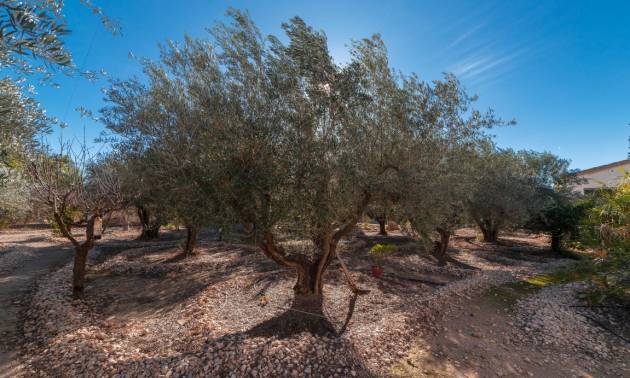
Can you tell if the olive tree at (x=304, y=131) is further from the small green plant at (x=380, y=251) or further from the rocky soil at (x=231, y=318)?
the small green plant at (x=380, y=251)

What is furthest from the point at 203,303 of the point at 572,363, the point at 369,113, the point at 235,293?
the point at 572,363

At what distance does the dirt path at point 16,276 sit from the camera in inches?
273

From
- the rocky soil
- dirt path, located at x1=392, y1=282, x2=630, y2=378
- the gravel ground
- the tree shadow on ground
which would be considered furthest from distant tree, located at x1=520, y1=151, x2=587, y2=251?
the tree shadow on ground

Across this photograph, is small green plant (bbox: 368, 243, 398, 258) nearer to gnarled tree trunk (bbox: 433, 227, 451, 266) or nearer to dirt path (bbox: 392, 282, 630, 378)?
gnarled tree trunk (bbox: 433, 227, 451, 266)

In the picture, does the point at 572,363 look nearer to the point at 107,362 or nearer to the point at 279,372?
the point at 279,372

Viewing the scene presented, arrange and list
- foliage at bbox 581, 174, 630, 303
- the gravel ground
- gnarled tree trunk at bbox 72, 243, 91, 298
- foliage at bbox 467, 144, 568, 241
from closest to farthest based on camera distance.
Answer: the gravel ground, foliage at bbox 581, 174, 630, 303, gnarled tree trunk at bbox 72, 243, 91, 298, foliage at bbox 467, 144, 568, 241

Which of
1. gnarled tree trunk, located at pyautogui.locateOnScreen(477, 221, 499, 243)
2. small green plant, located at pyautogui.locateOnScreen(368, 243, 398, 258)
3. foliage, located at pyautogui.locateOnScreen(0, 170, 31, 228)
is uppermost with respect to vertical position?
foliage, located at pyautogui.locateOnScreen(0, 170, 31, 228)

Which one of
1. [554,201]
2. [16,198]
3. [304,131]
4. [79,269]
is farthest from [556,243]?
[16,198]

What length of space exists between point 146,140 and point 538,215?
88.5 ft

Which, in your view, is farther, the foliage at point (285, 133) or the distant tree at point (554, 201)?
the distant tree at point (554, 201)

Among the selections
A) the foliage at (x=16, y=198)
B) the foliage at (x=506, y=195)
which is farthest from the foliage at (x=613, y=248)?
the foliage at (x=16, y=198)

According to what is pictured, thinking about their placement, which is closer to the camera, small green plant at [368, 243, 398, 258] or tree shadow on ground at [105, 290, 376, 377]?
tree shadow on ground at [105, 290, 376, 377]

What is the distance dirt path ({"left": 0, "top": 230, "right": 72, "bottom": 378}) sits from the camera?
6.93 meters

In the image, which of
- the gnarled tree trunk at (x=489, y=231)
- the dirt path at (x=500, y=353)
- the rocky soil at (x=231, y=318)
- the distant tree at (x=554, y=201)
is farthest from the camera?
the gnarled tree trunk at (x=489, y=231)
